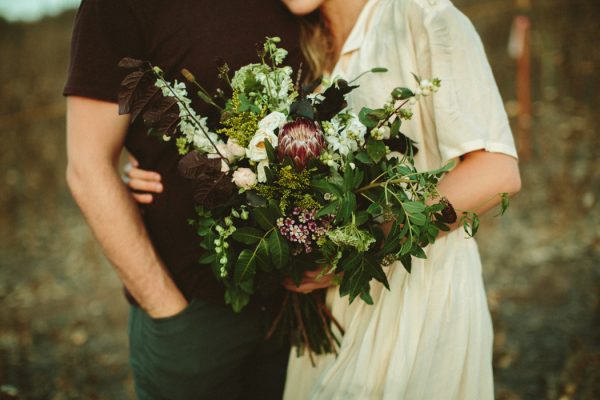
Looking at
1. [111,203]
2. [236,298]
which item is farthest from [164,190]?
[236,298]

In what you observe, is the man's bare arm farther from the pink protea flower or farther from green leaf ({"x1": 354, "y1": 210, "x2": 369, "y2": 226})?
green leaf ({"x1": 354, "y1": 210, "x2": 369, "y2": 226})

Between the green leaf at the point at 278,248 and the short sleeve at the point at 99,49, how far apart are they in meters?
0.81

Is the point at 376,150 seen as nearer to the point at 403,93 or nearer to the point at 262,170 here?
the point at 403,93

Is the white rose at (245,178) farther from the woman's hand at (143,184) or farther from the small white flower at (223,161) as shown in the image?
the woman's hand at (143,184)

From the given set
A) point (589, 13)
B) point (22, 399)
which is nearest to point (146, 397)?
point (22, 399)

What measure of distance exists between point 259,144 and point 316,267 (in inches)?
19.6

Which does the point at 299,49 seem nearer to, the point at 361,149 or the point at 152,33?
the point at 152,33

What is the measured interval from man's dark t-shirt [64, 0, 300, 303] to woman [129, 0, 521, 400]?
0.66 feet

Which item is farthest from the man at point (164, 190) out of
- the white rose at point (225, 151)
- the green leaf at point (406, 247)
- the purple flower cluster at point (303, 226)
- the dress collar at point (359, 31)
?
the green leaf at point (406, 247)

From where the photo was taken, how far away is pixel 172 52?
70.4 inches

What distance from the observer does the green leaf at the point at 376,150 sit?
1.34 metres

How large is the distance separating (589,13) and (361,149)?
10.2m

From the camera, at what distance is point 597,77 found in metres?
8.59

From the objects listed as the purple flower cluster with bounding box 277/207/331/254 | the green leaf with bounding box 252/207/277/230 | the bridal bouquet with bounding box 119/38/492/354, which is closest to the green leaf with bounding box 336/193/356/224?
the bridal bouquet with bounding box 119/38/492/354
